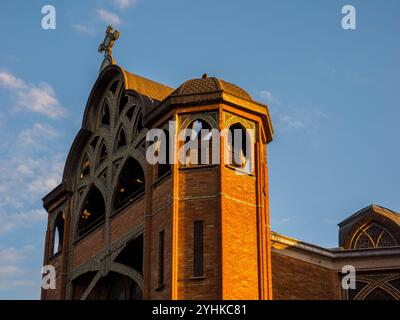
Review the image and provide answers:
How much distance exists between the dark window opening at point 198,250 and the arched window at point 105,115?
8.31 metres

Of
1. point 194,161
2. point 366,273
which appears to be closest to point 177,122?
point 194,161

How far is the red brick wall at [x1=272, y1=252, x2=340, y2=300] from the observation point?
30531 mm

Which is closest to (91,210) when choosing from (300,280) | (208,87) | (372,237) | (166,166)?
(166,166)

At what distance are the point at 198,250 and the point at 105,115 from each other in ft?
30.1

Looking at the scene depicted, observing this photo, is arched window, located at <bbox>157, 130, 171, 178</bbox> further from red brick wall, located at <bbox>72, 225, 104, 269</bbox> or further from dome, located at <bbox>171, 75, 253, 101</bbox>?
red brick wall, located at <bbox>72, 225, 104, 269</bbox>

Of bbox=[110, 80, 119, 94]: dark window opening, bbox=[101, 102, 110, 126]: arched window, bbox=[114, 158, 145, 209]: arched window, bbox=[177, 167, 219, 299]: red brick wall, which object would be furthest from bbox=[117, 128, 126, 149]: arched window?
bbox=[177, 167, 219, 299]: red brick wall

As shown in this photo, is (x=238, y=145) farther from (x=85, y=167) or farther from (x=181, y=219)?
(x=85, y=167)

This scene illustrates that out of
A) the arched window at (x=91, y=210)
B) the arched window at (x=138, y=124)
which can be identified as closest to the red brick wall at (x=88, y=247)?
the arched window at (x=91, y=210)

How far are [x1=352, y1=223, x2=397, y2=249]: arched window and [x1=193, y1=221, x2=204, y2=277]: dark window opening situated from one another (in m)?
10.1

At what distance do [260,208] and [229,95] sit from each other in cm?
326

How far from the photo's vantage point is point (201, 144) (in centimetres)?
2780

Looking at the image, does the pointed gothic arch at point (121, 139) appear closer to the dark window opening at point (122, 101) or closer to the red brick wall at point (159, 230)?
the dark window opening at point (122, 101)

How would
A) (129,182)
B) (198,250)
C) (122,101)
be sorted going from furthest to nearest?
(122,101)
(129,182)
(198,250)
